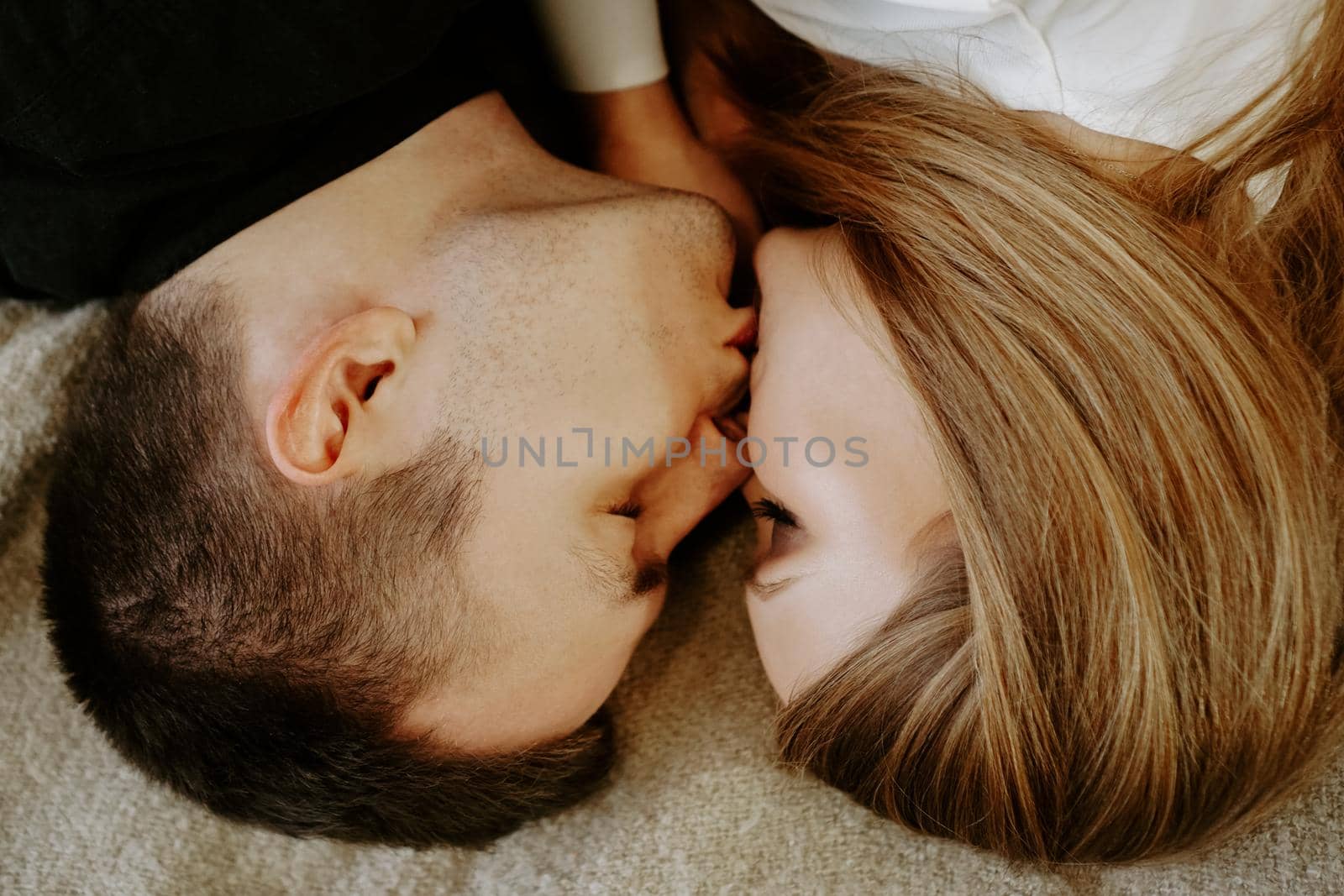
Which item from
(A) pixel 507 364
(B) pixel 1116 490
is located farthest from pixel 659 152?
(B) pixel 1116 490

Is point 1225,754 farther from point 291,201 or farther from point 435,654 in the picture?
point 291,201

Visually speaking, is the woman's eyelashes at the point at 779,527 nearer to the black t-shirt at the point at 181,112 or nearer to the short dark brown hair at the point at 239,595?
the short dark brown hair at the point at 239,595

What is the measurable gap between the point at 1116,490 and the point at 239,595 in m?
0.67

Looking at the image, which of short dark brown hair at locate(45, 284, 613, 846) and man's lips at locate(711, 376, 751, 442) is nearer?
short dark brown hair at locate(45, 284, 613, 846)

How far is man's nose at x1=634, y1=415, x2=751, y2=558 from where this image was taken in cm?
86

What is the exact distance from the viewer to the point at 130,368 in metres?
0.78

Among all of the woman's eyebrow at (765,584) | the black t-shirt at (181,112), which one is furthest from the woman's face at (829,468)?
the black t-shirt at (181,112)

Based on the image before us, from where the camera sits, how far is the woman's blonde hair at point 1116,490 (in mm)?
701

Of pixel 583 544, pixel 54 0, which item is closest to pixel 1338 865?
pixel 583 544

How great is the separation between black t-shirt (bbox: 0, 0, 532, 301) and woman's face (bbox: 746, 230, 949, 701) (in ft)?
1.23

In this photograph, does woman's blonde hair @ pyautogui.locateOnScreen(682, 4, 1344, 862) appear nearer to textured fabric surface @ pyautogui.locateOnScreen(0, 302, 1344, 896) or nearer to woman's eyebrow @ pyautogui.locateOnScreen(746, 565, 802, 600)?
woman's eyebrow @ pyautogui.locateOnScreen(746, 565, 802, 600)

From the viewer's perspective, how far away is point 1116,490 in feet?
2.31

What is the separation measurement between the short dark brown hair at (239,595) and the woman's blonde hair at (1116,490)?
0.35 metres

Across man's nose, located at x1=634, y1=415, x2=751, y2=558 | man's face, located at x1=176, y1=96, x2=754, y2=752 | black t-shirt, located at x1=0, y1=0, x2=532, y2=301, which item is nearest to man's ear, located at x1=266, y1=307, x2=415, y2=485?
man's face, located at x1=176, y1=96, x2=754, y2=752
